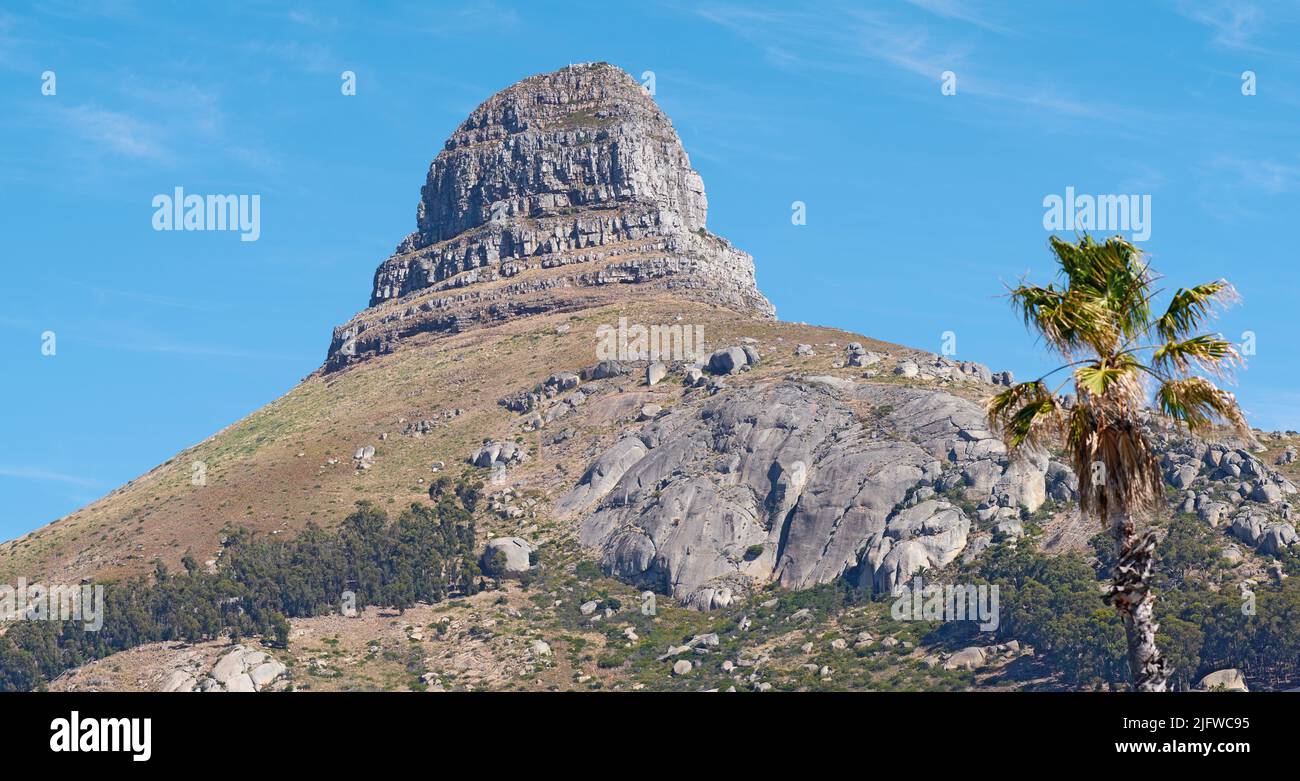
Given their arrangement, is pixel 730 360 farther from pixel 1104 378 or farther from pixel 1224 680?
pixel 1104 378

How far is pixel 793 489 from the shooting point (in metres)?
166

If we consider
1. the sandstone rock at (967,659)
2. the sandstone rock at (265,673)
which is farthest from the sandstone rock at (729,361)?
the sandstone rock at (265,673)

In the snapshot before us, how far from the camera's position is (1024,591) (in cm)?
13625

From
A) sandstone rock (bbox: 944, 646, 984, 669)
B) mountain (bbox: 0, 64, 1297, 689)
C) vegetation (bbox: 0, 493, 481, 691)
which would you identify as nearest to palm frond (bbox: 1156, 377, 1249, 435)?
mountain (bbox: 0, 64, 1297, 689)

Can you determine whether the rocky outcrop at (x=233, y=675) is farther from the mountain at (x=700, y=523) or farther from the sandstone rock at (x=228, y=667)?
the mountain at (x=700, y=523)

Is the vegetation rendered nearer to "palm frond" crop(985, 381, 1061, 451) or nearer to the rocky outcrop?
the rocky outcrop

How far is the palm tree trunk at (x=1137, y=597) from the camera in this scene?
3060 cm

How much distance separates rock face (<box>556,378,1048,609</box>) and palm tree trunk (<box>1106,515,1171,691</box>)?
116 meters

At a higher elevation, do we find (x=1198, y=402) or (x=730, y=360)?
(x=730, y=360)

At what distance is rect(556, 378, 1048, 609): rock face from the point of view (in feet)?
505

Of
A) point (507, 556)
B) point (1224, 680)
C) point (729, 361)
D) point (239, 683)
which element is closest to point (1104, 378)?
point (1224, 680)

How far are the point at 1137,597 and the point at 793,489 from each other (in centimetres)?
13478

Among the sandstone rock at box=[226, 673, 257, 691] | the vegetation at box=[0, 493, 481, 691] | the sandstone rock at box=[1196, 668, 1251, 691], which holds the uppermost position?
the vegetation at box=[0, 493, 481, 691]
